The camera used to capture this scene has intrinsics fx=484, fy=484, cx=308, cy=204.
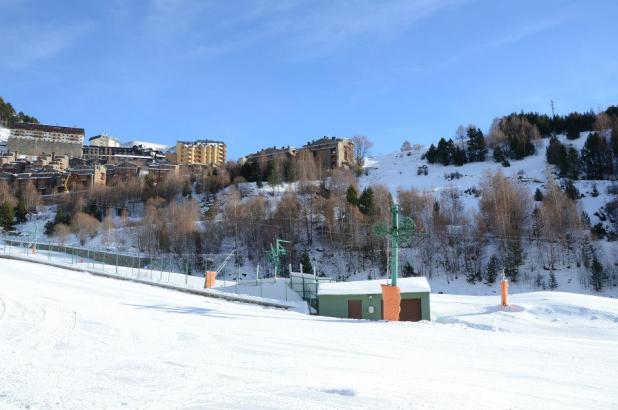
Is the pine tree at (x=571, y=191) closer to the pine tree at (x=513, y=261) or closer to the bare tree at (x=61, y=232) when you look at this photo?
the pine tree at (x=513, y=261)

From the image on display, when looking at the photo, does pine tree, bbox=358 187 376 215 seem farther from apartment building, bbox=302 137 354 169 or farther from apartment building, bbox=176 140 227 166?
apartment building, bbox=176 140 227 166

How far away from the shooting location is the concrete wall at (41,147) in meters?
134

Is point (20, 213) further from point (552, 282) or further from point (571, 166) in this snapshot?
point (571, 166)

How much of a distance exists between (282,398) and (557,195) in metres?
53.8

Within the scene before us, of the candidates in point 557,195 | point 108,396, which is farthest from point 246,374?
point 557,195

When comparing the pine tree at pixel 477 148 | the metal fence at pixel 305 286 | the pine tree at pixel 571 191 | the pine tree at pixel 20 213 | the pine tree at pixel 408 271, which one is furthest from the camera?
the pine tree at pixel 477 148

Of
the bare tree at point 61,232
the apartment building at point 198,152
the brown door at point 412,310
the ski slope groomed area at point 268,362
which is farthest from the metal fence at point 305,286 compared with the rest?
the apartment building at point 198,152

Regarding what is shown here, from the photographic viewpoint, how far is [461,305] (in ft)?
87.8

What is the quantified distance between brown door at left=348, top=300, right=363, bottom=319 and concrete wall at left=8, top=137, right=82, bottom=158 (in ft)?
442

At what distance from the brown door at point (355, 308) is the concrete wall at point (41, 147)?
5310 inches

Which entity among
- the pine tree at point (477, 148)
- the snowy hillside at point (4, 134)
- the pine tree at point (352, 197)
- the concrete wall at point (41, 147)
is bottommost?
the pine tree at point (352, 197)

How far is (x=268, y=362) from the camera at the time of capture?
9391 mm

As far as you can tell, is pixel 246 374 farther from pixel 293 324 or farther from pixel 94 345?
pixel 293 324

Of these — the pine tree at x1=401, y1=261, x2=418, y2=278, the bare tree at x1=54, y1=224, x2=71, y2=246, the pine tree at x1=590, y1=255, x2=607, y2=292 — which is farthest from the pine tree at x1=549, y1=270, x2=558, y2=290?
the bare tree at x1=54, y1=224, x2=71, y2=246
